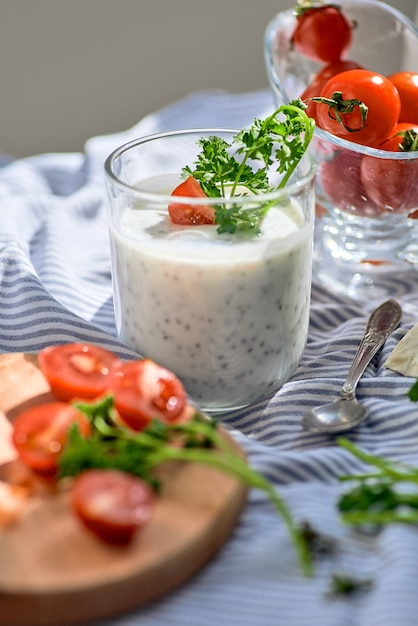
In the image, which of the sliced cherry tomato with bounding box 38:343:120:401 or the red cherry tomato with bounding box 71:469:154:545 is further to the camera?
the sliced cherry tomato with bounding box 38:343:120:401

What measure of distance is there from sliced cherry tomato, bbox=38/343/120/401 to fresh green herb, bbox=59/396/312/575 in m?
0.09

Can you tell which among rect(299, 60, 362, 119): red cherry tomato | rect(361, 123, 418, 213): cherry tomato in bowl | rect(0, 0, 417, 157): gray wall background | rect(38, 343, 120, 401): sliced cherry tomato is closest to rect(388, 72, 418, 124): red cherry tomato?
rect(361, 123, 418, 213): cherry tomato in bowl

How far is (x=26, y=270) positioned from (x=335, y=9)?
2.67ft

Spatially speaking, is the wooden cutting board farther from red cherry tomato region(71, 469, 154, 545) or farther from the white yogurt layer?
the white yogurt layer

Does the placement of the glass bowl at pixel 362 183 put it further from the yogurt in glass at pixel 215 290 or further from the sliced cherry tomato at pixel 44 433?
the sliced cherry tomato at pixel 44 433

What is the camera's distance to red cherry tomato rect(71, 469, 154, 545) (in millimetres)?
898

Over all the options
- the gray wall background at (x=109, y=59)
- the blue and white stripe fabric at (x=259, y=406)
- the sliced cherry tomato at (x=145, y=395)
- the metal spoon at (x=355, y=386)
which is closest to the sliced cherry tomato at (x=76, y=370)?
the sliced cherry tomato at (x=145, y=395)

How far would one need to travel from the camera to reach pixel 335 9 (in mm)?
1763

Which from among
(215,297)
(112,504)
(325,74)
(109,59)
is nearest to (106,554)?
(112,504)

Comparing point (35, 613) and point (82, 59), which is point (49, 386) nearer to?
point (35, 613)

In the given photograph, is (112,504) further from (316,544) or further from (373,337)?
(373,337)

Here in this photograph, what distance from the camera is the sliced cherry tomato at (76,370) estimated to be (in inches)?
45.4

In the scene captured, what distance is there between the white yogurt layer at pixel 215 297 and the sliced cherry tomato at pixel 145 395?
5.2 inches

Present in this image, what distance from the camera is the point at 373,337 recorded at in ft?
4.75
